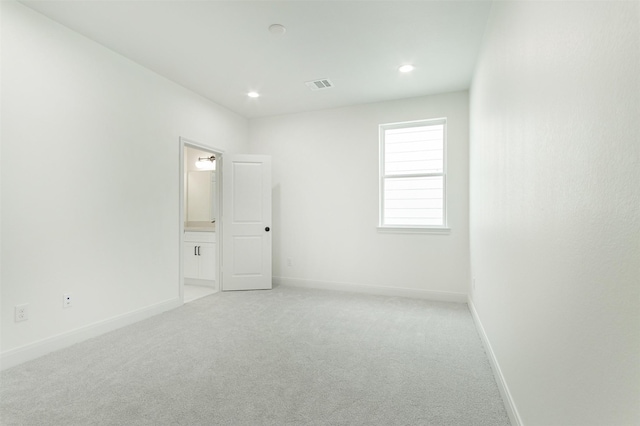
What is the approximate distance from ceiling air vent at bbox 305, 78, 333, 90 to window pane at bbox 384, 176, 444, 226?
1509mm

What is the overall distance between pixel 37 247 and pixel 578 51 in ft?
11.4

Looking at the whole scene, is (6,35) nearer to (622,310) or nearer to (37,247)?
(37,247)

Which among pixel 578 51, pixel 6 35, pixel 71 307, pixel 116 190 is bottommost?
pixel 71 307

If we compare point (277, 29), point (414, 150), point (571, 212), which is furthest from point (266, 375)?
point (414, 150)

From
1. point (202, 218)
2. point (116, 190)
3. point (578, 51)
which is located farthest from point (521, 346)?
point (202, 218)

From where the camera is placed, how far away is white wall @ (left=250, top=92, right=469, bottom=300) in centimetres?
411

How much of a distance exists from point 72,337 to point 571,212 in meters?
3.58

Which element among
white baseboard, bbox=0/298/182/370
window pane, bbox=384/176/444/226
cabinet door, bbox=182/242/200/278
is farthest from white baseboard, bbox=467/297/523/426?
cabinet door, bbox=182/242/200/278

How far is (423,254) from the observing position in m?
4.25

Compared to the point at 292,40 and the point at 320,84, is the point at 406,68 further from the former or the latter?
the point at 292,40

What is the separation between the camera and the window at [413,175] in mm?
4258

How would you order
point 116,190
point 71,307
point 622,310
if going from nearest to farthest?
point 622,310
point 71,307
point 116,190

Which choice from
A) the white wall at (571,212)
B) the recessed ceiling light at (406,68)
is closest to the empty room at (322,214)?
the white wall at (571,212)

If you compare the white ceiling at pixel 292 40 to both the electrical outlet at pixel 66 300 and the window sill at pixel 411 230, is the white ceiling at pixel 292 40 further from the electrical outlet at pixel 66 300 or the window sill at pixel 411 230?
the electrical outlet at pixel 66 300
